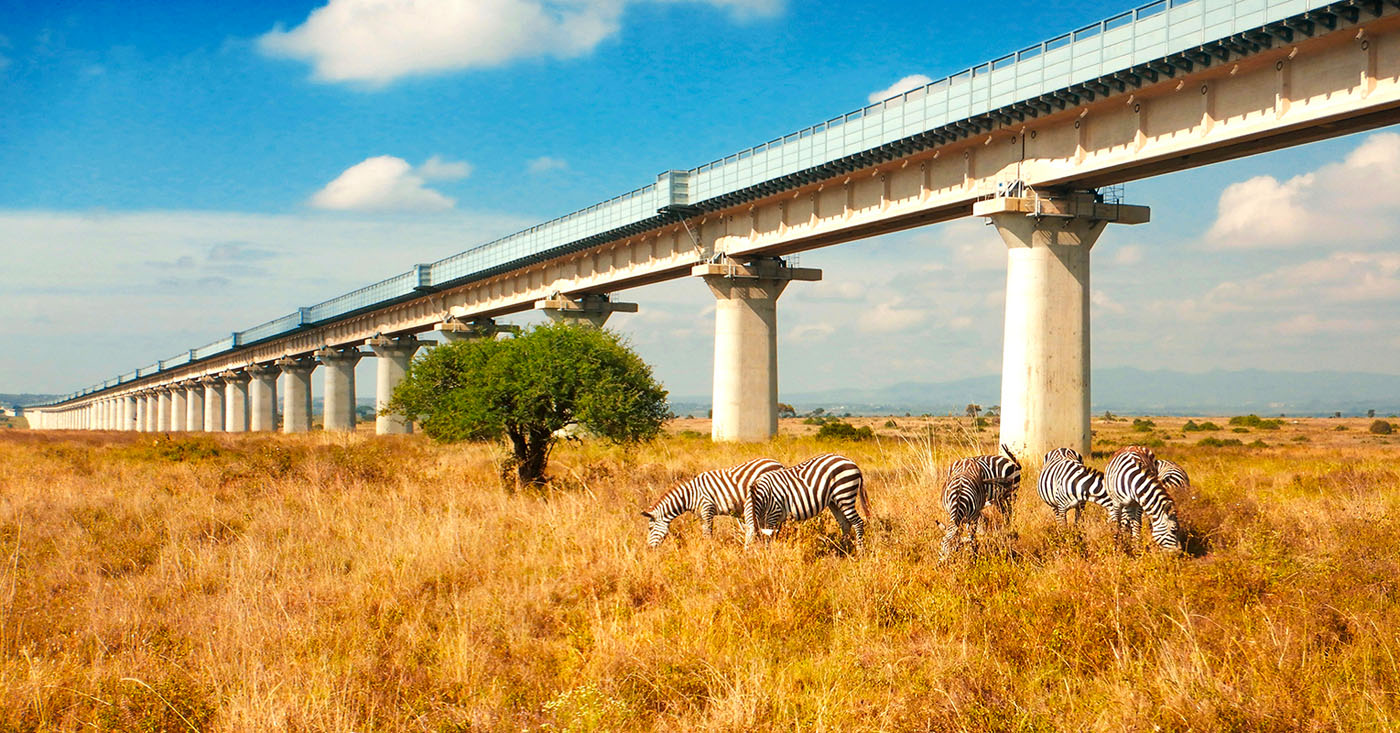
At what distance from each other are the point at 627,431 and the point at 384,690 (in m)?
14.6

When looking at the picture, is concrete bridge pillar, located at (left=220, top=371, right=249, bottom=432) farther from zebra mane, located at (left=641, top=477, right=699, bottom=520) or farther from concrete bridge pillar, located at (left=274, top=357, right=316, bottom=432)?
zebra mane, located at (left=641, top=477, right=699, bottom=520)

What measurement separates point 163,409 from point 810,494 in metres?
157

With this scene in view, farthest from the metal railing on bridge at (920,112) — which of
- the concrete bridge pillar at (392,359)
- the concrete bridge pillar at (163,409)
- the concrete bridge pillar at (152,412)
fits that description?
the concrete bridge pillar at (152,412)

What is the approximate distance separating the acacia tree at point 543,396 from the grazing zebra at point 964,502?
1039cm

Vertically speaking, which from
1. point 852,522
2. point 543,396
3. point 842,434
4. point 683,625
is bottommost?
point 842,434

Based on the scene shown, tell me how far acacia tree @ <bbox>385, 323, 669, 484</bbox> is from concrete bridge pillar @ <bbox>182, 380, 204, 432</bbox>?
402ft

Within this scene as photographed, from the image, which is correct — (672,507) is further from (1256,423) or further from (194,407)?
A: (194,407)

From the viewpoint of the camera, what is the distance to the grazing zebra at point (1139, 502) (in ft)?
38.9

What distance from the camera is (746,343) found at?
39219mm

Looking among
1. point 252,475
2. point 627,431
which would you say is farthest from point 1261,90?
point 252,475

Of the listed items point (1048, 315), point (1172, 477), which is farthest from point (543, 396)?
point (1048, 315)

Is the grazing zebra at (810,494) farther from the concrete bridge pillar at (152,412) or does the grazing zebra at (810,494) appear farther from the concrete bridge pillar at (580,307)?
the concrete bridge pillar at (152,412)

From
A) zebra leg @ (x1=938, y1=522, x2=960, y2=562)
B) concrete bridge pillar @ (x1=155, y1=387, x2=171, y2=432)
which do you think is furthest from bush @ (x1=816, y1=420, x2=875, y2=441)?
concrete bridge pillar @ (x1=155, y1=387, x2=171, y2=432)

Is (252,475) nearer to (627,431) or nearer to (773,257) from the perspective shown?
(627,431)
